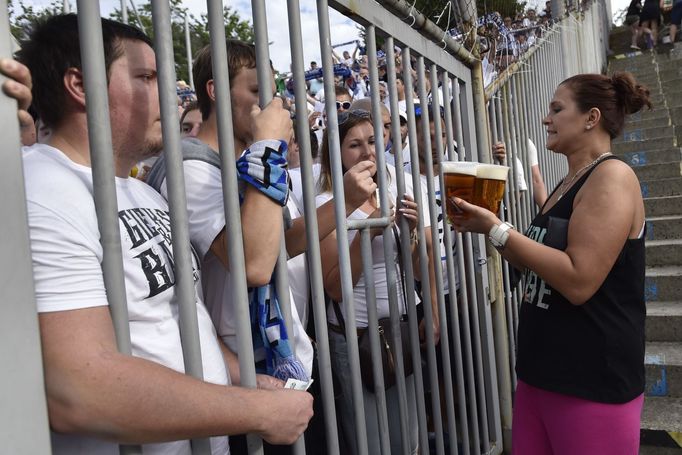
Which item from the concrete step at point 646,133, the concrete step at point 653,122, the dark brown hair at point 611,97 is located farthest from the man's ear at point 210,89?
the concrete step at point 653,122

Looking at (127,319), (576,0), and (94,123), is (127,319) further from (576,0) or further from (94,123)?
(576,0)

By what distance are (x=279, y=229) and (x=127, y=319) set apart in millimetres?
382

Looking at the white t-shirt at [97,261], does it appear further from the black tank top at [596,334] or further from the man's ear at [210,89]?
the black tank top at [596,334]

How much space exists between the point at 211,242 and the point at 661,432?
2796 mm

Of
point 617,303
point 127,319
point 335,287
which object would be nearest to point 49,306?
point 127,319

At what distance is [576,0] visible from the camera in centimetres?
816

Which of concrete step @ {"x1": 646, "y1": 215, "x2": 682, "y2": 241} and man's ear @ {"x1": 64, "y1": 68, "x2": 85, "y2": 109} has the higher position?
man's ear @ {"x1": 64, "y1": 68, "x2": 85, "y2": 109}

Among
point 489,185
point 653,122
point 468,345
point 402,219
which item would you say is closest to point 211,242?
point 402,219

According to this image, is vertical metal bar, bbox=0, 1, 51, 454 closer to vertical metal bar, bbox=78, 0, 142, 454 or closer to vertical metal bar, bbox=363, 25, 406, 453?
vertical metal bar, bbox=78, 0, 142, 454

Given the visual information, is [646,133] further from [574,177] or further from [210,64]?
[210,64]

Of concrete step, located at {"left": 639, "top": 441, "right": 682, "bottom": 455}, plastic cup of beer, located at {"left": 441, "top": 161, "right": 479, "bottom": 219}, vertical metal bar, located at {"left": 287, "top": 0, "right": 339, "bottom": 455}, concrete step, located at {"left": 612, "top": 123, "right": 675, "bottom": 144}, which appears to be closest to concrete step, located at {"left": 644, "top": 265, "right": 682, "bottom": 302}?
concrete step, located at {"left": 639, "top": 441, "right": 682, "bottom": 455}

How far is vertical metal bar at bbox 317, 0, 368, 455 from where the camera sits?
1.64 m

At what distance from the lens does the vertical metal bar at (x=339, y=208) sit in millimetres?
1639

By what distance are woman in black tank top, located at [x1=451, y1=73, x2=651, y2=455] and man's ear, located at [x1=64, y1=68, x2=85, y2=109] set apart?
130 cm
